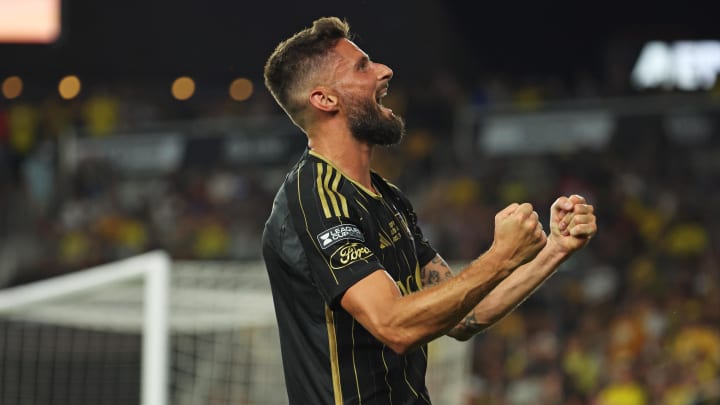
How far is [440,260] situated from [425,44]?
14857 millimetres

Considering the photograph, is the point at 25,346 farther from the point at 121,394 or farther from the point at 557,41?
the point at 557,41

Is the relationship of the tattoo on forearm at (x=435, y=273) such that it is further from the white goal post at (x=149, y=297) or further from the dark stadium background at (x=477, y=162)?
the dark stadium background at (x=477, y=162)

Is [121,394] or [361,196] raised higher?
[121,394]

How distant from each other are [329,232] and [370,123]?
0.42 meters

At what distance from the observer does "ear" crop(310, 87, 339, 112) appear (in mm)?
3248

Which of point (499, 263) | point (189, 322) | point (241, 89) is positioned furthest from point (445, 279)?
point (241, 89)

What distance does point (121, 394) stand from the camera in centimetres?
1136

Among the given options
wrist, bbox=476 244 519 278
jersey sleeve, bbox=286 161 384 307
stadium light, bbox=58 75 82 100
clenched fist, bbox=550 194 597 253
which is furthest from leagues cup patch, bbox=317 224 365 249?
stadium light, bbox=58 75 82 100

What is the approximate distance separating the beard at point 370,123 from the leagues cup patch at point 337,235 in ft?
1.19

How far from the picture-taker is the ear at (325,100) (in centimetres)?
325

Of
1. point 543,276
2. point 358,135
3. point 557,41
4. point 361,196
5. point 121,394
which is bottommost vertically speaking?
point 543,276

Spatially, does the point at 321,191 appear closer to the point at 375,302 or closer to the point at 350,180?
the point at 350,180

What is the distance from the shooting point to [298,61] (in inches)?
130

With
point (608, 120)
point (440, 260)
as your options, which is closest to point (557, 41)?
point (608, 120)
